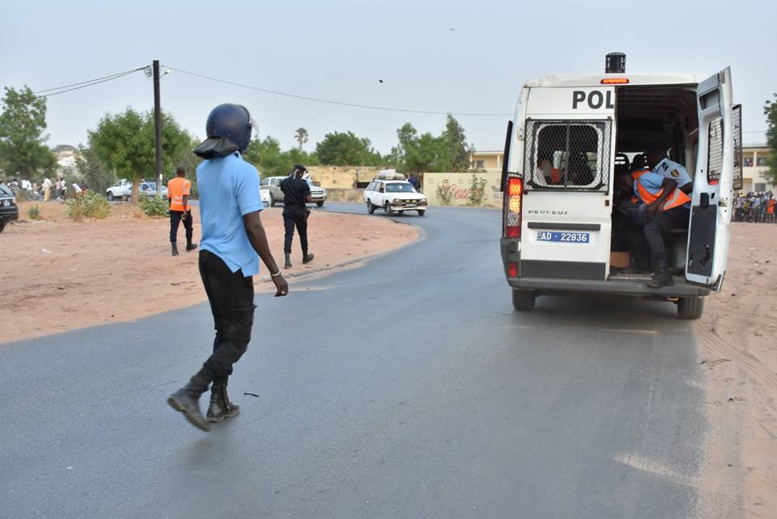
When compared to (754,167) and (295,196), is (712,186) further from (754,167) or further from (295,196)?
(754,167)

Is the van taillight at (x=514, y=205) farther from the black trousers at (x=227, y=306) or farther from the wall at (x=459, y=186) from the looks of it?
the wall at (x=459, y=186)

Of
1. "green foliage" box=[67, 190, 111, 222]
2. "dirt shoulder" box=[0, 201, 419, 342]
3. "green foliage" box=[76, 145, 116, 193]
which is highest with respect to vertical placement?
"green foliage" box=[76, 145, 116, 193]

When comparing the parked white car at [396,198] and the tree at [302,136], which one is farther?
the tree at [302,136]

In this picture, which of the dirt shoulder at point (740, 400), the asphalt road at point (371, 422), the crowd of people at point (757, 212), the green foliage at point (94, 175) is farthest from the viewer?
the green foliage at point (94, 175)

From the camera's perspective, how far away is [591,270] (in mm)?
7664

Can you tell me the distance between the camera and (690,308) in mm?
8211

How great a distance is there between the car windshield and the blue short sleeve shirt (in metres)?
28.4

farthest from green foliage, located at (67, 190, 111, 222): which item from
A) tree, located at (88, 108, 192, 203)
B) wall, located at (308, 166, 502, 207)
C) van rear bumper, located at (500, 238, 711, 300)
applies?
van rear bumper, located at (500, 238, 711, 300)

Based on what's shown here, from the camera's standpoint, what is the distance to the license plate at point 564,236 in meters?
7.67

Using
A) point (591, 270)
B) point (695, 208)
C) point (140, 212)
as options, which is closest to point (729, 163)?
point (695, 208)

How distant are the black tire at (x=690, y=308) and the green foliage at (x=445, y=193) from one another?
4089 cm

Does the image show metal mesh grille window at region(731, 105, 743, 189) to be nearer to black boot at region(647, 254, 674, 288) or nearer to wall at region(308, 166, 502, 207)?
black boot at region(647, 254, 674, 288)

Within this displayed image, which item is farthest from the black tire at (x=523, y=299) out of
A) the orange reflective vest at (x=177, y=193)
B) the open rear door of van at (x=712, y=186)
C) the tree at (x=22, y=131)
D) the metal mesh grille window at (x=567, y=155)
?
the tree at (x=22, y=131)

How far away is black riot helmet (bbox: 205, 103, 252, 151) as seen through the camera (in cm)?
455
